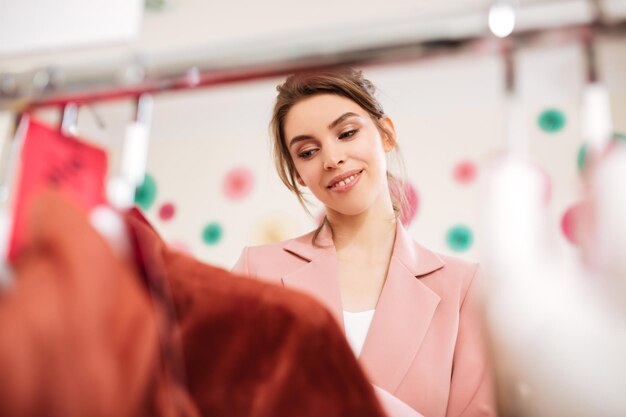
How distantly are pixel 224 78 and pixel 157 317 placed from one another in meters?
0.25

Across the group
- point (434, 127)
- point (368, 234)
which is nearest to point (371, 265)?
point (368, 234)

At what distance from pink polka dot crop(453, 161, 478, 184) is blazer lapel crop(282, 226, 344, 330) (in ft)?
1.08

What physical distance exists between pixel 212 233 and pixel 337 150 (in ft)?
1.25

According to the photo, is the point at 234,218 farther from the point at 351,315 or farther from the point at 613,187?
the point at 613,187

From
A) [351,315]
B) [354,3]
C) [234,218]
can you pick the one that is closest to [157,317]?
[351,315]

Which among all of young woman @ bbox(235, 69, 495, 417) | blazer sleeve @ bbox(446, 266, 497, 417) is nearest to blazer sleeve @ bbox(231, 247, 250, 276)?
young woman @ bbox(235, 69, 495, 417)

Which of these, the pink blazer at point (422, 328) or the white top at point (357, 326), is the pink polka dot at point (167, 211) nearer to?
the pink blazer at point (422, 328)

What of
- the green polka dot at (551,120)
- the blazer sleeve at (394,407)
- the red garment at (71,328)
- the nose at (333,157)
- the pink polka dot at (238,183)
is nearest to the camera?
the red garment at (71,328)

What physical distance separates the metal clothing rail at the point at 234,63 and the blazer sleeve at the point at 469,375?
295mm

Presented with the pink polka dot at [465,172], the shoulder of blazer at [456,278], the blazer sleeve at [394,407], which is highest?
the pink polka dot at [465,172]

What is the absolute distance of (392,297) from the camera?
0.67 meters

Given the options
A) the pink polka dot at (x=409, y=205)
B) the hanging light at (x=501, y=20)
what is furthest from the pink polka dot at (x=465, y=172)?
the hanging light at (x=501, y=20)

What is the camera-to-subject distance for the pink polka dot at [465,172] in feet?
3.10

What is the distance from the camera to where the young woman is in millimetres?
630
